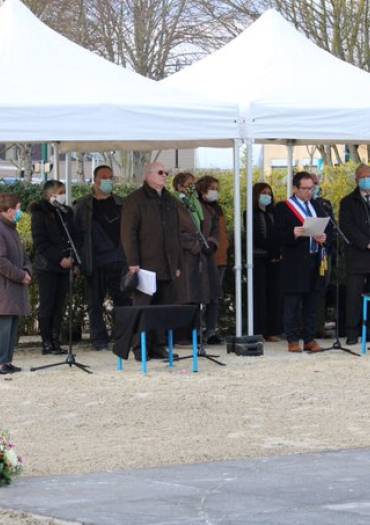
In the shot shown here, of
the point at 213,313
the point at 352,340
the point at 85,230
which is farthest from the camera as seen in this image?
the point at 352,340

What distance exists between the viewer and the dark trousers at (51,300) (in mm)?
13531

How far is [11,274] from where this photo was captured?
39.5 feet

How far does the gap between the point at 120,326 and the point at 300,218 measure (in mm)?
2385

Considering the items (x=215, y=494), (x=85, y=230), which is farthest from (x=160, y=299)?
(x=215, y=494)

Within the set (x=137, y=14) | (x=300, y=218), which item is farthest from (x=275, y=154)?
(x=300, y=218)

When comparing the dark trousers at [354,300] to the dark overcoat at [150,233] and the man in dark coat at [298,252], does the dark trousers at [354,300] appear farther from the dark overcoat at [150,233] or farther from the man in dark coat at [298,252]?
the dark overcoat at [150,233]

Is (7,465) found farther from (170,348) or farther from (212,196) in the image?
(212,196)

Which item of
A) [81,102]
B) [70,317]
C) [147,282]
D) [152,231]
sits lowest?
[70,317]

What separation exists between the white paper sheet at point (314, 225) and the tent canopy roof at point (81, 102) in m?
1.17

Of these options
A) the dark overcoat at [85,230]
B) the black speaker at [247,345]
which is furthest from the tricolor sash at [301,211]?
the dark overcoat at [85,230]

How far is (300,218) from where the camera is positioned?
531 inches

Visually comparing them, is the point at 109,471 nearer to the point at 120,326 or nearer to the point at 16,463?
the point at 16,463

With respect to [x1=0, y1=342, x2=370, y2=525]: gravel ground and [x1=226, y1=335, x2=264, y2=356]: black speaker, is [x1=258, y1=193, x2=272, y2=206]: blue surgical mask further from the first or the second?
[x1=0, y1=342, x2=370, y2=525]: gravel ground

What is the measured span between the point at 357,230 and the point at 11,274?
4.04 meters
